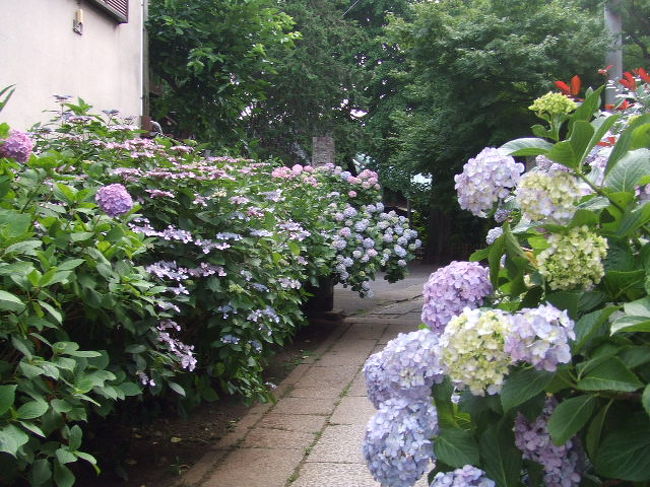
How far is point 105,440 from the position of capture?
3621 millimetres

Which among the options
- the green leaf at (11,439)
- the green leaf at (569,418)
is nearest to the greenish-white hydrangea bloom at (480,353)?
the green leaf at (569,418)

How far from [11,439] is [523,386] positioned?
4.35ft

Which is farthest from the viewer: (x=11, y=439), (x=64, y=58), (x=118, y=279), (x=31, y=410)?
(x=64, y=58)

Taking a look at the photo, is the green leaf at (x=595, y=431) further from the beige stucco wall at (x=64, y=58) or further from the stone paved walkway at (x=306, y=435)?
the beige stucco wall at (x=64, y=58)

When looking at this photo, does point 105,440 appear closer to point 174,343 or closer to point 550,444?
point 174,343

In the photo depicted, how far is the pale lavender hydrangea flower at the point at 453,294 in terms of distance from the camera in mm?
1564

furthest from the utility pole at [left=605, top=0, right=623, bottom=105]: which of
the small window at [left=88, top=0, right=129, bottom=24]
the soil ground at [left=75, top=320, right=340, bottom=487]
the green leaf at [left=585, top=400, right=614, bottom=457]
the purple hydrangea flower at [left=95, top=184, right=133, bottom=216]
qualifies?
the green leaf at [left=585, top=400, right=614, bottom=457]

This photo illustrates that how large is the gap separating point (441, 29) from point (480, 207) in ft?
23.8

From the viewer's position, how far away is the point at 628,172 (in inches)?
58.6

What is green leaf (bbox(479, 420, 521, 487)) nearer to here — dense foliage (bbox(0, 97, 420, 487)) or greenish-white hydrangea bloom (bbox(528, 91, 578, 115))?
greenish-white hydrangea bloom (bbox(528, 91, 578, 115))

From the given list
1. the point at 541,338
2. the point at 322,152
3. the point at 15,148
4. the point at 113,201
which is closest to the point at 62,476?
the point at 113,201

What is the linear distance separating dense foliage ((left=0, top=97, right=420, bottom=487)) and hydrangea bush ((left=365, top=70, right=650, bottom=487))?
1.09 m

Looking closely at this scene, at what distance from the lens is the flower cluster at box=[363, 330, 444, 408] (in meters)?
1.48

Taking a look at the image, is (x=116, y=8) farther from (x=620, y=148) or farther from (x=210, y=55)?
(x=620, y=148)
